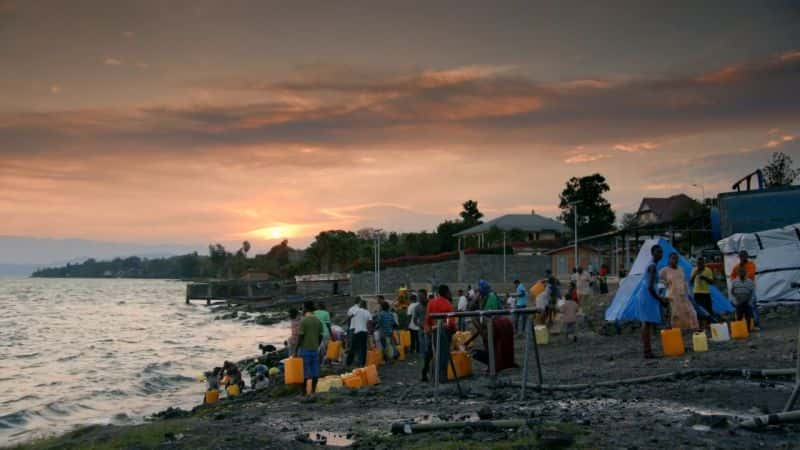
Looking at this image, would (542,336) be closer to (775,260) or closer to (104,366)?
(775,260)

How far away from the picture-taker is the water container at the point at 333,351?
2269cm

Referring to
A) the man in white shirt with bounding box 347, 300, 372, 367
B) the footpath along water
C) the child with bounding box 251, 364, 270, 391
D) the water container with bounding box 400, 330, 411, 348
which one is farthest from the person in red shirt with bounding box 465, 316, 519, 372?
the footpath along water

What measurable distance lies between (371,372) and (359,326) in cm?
341

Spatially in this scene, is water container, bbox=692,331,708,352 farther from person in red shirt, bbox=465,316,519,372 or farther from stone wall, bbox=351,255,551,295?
stone wall, bbox=351,255,551,295

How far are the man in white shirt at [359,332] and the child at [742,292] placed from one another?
8.75m

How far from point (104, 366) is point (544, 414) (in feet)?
95.8

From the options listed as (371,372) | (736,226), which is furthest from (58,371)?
(736,226)

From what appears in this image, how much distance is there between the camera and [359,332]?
20250 millimetres

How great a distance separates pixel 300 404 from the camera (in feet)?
46.6

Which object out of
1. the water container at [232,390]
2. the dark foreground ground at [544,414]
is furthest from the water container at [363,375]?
the water container at [232,390]

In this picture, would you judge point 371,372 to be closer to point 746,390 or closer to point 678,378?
point 678,378

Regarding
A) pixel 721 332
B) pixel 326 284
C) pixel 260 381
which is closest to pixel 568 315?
pixel 721 332

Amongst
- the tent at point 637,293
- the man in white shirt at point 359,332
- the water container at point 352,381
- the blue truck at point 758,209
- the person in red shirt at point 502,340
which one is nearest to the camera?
the person in red shirt at point 502,340

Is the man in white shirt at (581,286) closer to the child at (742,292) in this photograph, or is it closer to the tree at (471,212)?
the child at (742,292)
